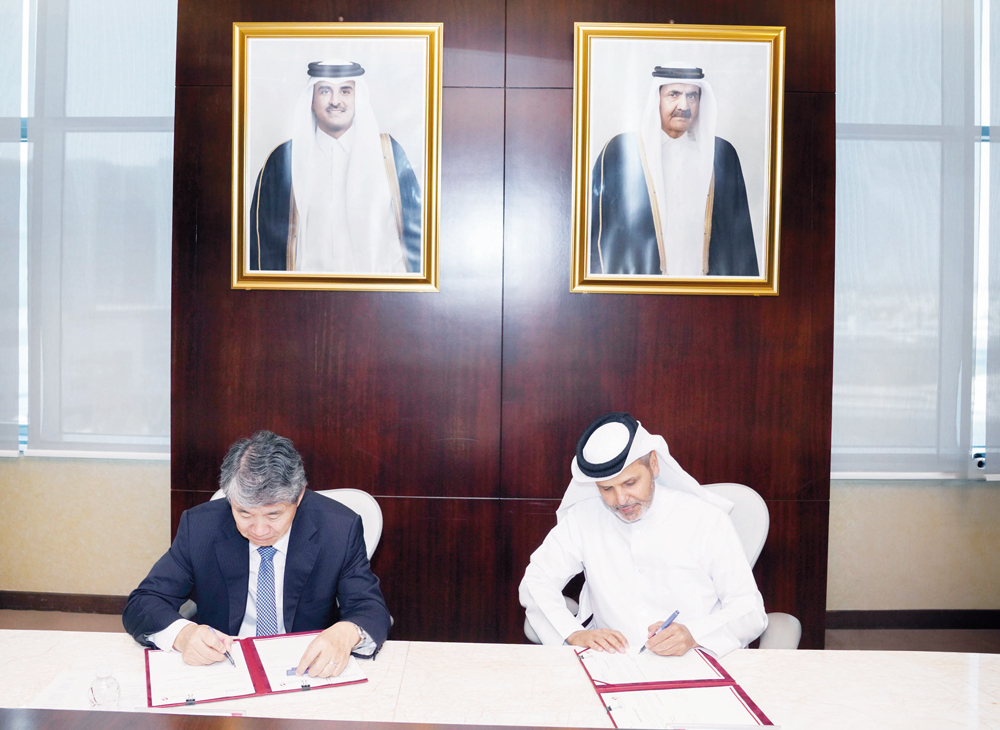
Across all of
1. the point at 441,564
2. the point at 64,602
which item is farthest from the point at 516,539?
the point at 64,602

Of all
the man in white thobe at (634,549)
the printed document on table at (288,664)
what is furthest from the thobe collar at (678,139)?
the printed document on table at (288,664)

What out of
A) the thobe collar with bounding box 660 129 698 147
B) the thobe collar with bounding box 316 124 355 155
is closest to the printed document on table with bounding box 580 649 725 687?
the thobe collar with bounding box 660 129 698 147

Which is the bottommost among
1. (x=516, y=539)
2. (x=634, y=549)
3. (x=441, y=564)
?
(x=441, y=564)

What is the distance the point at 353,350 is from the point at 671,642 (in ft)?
6.07

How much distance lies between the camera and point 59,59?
4004 mm

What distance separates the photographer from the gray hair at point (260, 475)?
2016 mm

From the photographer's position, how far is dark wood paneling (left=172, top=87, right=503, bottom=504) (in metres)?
3.09

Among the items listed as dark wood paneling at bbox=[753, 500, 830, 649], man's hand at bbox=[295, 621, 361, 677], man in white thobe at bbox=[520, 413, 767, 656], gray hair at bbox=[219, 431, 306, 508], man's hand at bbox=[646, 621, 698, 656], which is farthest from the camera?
dark wood paneling at bbox=[753, 500, 830, 649]

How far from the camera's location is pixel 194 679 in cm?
168

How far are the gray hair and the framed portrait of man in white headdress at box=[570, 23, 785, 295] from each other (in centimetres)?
153

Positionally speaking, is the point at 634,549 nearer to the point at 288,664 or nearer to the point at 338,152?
the point at 288,664

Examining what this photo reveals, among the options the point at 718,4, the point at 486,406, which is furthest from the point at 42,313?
the point at 718,4

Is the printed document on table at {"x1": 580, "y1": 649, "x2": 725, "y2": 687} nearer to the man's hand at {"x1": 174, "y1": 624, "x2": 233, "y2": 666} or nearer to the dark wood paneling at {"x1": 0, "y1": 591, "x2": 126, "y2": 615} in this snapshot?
the man's hand at {"x1": 174, "y1": 624, "x2": 233, "y2": 666}

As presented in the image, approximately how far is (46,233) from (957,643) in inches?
221
